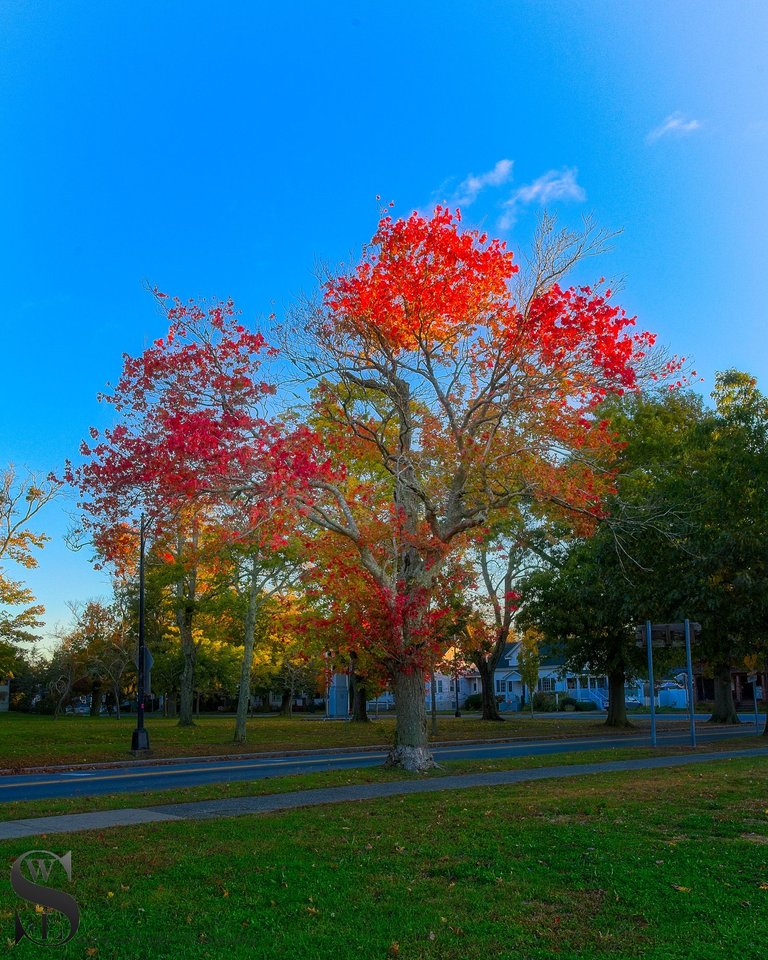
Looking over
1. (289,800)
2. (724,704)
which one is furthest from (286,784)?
(724,704)

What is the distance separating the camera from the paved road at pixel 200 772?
1583 cm

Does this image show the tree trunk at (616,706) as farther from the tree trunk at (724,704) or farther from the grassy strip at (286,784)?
the grassy strip at (286,784)

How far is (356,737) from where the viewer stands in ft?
103

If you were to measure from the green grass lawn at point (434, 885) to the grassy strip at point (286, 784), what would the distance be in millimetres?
2677

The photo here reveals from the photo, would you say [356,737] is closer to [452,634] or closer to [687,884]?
[452,634]

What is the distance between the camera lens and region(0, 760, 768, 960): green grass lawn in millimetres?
5656

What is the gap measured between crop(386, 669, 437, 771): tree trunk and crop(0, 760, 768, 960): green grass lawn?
23.5 ft

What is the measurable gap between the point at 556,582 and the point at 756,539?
11513 millimetres

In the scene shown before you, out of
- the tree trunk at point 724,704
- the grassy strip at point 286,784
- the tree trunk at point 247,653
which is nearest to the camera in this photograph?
the grassy strip at point 286,784

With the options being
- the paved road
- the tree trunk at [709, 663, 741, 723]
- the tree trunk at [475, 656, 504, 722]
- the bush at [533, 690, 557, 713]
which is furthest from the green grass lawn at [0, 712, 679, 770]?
the bush at [533, 690, 557, 713]

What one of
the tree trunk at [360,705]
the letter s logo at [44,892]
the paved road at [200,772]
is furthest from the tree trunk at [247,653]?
the letter s logo at [44,892]

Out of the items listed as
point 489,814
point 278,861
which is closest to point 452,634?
point 489,814

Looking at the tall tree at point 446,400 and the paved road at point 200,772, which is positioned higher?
the tall tree at point 446,400

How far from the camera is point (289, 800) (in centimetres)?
1291
